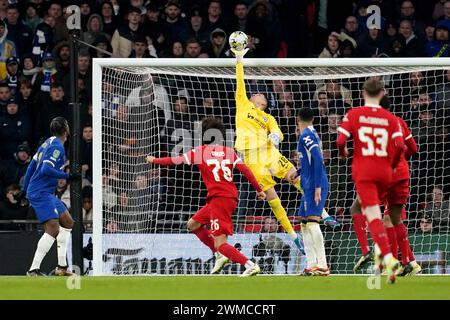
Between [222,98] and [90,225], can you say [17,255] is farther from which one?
[222,98]

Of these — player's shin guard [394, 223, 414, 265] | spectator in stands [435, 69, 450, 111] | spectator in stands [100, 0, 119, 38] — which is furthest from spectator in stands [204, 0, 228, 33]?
player's shin guard [394, 223, 414, 265]

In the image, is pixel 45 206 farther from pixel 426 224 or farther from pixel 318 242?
pixel 426 224

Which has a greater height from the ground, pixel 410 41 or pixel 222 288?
pixel 410 41

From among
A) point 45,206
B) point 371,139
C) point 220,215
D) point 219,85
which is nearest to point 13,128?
point 219,85

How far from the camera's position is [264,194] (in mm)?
13320

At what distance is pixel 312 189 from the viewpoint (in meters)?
12.9

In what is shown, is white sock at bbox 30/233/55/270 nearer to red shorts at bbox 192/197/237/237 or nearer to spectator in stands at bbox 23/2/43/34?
red shorts at bbox 192/197/237/237

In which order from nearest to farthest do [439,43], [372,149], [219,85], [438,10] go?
1. [372,149]
2. [219,85]
3. [439,43]
4. [438,10]

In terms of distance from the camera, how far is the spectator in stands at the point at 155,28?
63.0ft

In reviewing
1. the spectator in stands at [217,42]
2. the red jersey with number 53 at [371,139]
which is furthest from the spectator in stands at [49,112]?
the red jersey with number 53 at [371,139]

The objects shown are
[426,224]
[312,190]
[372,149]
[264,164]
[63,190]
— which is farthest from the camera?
[63,190]

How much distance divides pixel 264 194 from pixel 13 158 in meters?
6.06

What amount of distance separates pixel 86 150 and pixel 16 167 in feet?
3.63

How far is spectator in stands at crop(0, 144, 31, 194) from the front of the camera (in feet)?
58.1
